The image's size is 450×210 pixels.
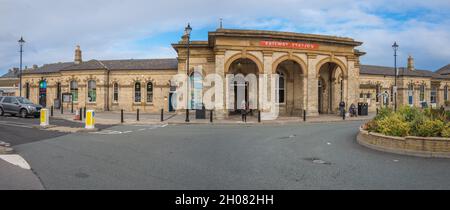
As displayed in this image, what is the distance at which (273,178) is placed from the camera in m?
5.64

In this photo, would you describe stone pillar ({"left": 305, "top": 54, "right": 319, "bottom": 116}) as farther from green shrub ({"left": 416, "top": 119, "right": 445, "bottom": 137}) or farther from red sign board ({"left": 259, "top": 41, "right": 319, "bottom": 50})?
green shrub ({"left": 416, "top": 119, "right": 445, "bottom": 137})

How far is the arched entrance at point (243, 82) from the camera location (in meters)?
25.9

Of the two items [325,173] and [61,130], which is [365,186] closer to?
[325,173]

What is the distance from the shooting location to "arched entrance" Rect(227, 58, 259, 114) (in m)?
25.9

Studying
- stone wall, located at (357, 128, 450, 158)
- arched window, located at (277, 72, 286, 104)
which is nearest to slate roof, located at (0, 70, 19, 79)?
arched window, located at (277, 72, 286, 104)

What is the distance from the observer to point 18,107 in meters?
21.3

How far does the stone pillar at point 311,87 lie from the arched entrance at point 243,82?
4782 millimetres

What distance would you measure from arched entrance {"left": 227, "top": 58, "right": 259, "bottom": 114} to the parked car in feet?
52.9

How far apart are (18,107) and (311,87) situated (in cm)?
2465

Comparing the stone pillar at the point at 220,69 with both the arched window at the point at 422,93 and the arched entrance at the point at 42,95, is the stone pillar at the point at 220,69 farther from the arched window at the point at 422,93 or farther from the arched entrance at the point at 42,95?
the arched window at the point at 422,93

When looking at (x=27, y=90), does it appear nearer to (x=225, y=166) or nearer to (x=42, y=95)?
(x=42, y=95)

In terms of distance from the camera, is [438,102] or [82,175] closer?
[82,175]
